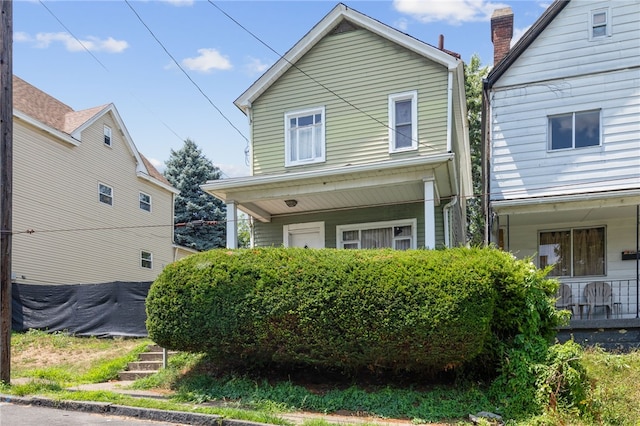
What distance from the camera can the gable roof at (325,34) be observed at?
12.2 metres

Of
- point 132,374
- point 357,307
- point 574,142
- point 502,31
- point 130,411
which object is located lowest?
point 132,374

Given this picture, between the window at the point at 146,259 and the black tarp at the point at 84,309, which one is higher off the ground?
the window at the point at 146,259

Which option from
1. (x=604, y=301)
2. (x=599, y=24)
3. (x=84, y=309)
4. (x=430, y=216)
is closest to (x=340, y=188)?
(x=430, y=216)

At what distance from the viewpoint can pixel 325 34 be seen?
13430 mm

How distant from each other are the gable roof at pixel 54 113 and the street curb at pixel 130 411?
13.0 meters

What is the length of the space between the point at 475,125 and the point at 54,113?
68.5 feet

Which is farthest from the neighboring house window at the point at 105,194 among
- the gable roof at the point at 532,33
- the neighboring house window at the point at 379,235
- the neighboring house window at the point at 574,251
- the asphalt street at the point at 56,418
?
the neighboring house window at the point at 574,251

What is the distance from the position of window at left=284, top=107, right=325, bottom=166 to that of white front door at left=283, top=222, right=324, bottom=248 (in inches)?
68.2

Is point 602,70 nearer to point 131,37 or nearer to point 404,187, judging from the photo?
point 404,187

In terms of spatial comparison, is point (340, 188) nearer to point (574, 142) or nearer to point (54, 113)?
point (574, 142)

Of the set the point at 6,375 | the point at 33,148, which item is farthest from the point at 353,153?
the point at 33,148

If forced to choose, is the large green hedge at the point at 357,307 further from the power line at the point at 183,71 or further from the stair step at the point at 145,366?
the power line at the point at 183,71

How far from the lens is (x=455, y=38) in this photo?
1486cm

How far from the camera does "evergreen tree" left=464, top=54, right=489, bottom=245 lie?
86.8 feet
